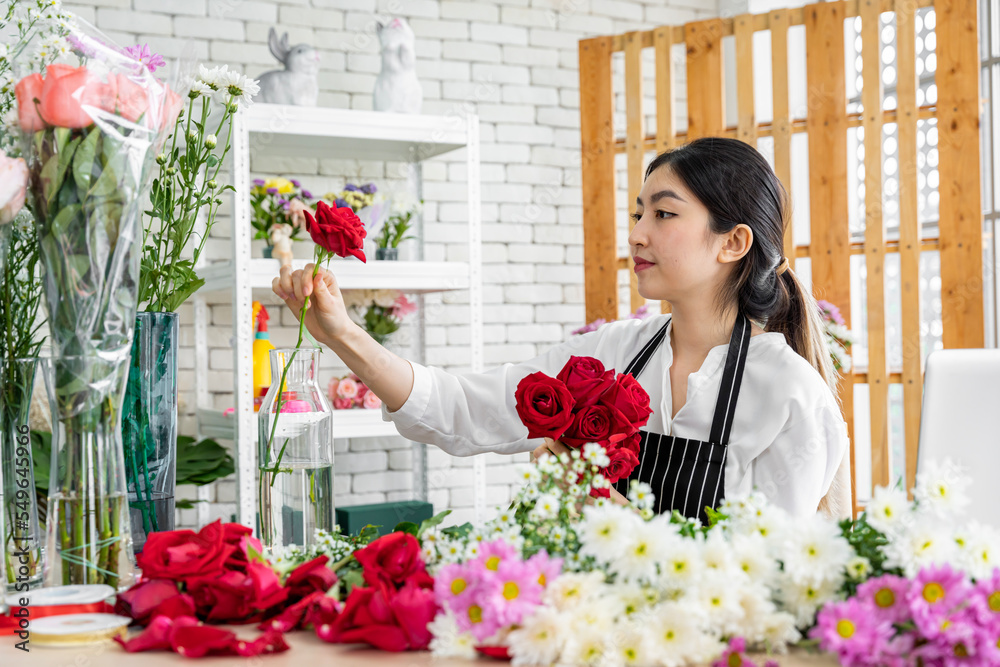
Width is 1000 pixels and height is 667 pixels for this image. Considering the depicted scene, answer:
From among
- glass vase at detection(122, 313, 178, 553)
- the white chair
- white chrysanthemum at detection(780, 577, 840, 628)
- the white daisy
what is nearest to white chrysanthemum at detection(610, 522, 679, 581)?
the white daisy

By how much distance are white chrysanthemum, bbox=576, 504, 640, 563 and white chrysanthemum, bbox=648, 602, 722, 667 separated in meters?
0.06

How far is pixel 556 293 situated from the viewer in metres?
4.12

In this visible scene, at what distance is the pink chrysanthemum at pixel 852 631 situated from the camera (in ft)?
2.08

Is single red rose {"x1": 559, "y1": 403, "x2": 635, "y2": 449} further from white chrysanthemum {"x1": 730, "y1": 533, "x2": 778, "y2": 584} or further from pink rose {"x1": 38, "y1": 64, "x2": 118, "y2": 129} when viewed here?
pink rose {"x1": 38, "y1": 64, "x2": 118, "y2": 129}

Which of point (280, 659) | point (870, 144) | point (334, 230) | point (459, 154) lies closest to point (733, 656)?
point (280, 659)

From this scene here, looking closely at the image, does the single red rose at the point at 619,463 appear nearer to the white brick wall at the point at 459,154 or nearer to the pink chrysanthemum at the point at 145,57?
the pink chrysanthemum at the point at 145,57

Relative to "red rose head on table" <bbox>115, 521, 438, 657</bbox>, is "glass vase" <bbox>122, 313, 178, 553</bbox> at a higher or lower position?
higher

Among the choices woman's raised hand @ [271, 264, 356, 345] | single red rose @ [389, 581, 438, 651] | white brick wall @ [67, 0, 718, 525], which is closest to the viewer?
single red rose @ [389, 581, 438, 651]

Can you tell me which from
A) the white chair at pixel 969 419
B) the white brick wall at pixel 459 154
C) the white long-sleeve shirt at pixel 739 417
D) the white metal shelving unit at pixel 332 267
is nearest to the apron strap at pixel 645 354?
the white long-sleeve shirt at pixel 739 417

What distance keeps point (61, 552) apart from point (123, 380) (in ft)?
0.56

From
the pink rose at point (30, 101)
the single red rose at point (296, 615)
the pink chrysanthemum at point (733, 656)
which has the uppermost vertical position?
the pink rose at point (30, 101)

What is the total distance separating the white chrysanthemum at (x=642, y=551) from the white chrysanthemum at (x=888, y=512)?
18cm

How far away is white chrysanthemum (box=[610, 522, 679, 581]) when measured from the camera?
66 centimetres

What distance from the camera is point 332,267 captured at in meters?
3.03
